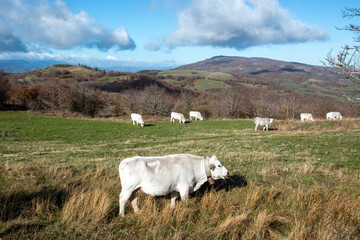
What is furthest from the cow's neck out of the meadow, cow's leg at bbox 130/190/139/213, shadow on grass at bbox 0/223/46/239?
shadow on grass at bbox 0/223/46/239

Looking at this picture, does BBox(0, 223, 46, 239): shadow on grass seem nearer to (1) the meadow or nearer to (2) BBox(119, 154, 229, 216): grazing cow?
(1) the meadow

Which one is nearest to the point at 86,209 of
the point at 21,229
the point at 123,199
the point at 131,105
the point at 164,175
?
the point at 123,199

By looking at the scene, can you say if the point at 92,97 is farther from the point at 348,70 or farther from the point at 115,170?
the point at 348,70

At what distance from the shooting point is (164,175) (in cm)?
592

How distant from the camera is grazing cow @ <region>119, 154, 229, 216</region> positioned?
5.76 metres

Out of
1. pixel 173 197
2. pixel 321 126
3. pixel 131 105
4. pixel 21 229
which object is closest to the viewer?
pixel 21 229

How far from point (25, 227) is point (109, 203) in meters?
1.87

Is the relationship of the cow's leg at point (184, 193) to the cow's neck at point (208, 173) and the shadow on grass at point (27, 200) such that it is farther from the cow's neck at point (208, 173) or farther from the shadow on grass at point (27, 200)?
the shadow on grass at point (27, 200)

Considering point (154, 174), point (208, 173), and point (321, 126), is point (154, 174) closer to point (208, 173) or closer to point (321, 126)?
point (208, 173)

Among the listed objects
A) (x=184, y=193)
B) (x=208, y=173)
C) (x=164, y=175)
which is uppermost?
(x=164, y=175)

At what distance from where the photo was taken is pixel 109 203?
19.4 ft

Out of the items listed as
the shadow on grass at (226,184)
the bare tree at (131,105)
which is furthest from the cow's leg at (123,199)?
the bare tree at (131,105)

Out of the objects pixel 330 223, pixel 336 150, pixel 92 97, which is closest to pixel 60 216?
pixel 330 223

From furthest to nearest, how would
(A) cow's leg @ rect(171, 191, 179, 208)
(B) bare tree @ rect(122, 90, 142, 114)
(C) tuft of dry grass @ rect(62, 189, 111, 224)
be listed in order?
(B) bare tree @ rect(122, 90, 142, 114)
(A) cow's leg @ rect(171, 191, 179, 208)
(C) tuft of dry grass @ rect(62, 189, 111, 224)
